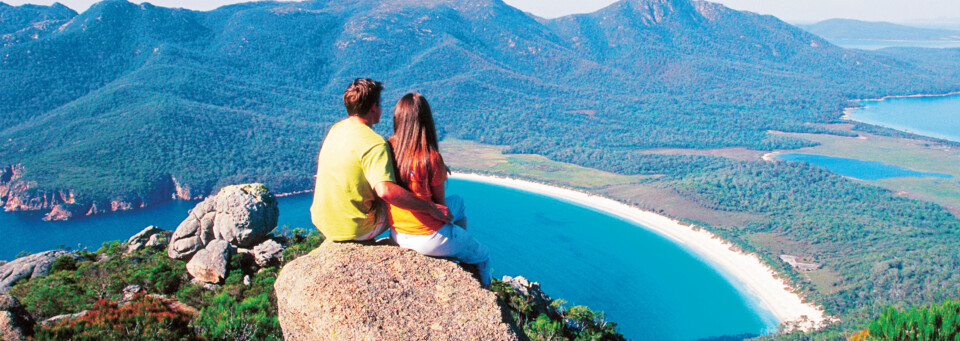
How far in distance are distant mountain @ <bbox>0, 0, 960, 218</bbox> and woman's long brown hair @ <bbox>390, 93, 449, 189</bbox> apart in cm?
6665

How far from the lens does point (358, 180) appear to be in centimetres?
520

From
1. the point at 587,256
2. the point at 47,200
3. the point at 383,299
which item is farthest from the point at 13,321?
the point at 47,200

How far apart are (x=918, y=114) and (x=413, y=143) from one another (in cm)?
17904

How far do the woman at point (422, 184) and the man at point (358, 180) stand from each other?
170 millimetres

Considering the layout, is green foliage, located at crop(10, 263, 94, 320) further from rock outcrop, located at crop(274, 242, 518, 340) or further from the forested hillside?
the forested hillside

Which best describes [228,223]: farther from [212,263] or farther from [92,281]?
[92,281]

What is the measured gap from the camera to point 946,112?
148125 mm

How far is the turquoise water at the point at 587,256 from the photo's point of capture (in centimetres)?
4234

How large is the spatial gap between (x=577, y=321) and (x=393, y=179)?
17683mm

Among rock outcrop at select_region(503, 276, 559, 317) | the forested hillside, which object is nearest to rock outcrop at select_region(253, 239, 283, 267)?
rock outcrop at select_region(503, 276, 559, 317)

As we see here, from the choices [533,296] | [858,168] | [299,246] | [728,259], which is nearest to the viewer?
[299,246]

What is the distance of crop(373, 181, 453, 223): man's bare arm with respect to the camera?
16.2ft

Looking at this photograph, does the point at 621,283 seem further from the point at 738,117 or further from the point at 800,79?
the point at 800,79

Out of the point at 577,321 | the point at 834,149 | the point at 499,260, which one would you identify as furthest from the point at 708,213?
the point at 834,149
